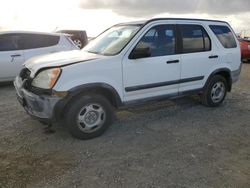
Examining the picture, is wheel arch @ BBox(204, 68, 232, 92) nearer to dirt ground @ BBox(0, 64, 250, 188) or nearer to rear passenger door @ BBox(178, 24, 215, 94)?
rear passenger door @ BBox(178, 24, 215, 94)

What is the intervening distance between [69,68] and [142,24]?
161 cm

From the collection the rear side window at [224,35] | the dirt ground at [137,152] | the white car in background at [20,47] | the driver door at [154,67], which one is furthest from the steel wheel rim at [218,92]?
the white car in background at [20,47]

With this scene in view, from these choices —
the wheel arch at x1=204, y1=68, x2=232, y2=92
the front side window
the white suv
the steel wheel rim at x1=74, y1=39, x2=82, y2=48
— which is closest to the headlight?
the white suv

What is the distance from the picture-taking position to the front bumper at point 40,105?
464 cm

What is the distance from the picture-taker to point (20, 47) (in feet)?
28.3

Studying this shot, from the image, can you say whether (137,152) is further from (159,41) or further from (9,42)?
(9,42)

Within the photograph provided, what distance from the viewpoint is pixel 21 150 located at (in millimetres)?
4641

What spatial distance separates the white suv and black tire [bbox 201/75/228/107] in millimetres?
21

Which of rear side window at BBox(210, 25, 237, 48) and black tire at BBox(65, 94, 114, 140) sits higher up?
rear side window at BBox(210, 25, 237, 48)

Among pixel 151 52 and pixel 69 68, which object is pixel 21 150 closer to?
pixel 69 68

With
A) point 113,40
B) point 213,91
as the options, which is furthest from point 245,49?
point 113,40

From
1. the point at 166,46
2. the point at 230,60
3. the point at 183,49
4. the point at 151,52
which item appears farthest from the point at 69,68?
the point at 230,60

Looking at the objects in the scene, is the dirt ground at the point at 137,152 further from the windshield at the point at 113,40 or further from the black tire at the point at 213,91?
the windshield at the point at 113,40

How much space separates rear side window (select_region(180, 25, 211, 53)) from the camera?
601 cm
